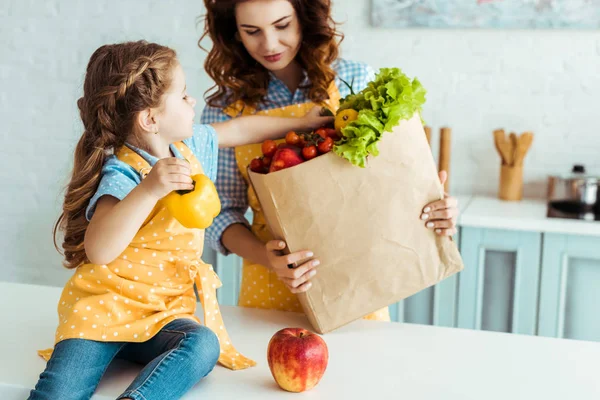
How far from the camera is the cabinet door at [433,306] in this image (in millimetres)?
2459

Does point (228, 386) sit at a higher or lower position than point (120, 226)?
lower

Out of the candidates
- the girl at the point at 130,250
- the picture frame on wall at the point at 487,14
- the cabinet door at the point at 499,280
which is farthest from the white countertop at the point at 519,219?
the girl at the point at 130,250

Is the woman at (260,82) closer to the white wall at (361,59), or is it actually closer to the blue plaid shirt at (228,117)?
the blue plaid shirt at (228,117)

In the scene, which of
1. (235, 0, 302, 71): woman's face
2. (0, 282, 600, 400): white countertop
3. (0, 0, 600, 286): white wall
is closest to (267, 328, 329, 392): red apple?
(0, 282, 600, 400): white countertop

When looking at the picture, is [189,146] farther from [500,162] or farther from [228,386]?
[500,162]

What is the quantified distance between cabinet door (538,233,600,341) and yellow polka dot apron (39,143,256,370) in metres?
1.44

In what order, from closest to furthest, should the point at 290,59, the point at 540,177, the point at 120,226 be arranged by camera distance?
the point at 120,226
the point at 290,59
the point at 540,177

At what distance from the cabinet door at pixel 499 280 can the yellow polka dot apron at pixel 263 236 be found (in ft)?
2.77

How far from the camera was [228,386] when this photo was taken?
1123 millimetres

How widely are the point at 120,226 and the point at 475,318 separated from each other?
1.69 metres

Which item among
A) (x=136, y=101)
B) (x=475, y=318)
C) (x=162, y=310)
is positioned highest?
(x=136, y=101)

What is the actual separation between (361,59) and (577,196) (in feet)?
3.37

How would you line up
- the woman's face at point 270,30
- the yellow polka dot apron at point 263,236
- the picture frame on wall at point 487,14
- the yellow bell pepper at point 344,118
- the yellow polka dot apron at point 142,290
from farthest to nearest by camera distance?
1. the picture frame on wall at point 487,14
2. the yellow polka dot apron at point 263,236
3. the woman's face at point 270,30
4. the yellow bell pepper at point 344,118
5. the yellow polka dot apron at point 142,290

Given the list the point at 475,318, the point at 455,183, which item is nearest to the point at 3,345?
the point at 475,318
